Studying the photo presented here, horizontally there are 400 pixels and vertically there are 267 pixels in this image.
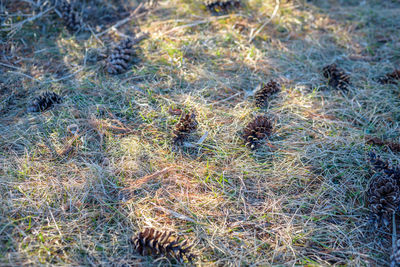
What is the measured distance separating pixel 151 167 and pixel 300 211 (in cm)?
88

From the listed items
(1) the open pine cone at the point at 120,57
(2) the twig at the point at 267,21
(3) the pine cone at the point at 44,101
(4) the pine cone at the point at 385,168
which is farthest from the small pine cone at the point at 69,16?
(4) the pine cone at the point at 385,168

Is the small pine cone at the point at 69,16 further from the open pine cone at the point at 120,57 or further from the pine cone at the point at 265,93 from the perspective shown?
the pine cone at the point at 265,93

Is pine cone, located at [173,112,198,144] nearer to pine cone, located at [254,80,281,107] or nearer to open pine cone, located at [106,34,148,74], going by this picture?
pine cone, located at [254,80,281,107]

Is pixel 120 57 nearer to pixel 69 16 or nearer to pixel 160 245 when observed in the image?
pixel 69 16

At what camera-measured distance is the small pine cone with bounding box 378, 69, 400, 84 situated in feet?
8.08

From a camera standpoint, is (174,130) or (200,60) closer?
(174,130)

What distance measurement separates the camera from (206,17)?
307 centimetres

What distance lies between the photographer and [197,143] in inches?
77.0

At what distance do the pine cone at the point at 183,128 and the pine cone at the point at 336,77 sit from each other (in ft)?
4.14

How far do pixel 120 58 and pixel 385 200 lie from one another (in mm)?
2128

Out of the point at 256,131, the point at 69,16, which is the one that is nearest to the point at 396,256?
the point at 256,131

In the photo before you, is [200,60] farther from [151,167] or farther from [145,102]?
[151,167]

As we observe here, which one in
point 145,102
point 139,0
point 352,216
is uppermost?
point 139,0

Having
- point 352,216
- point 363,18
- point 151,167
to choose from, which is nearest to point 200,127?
point 151,167
